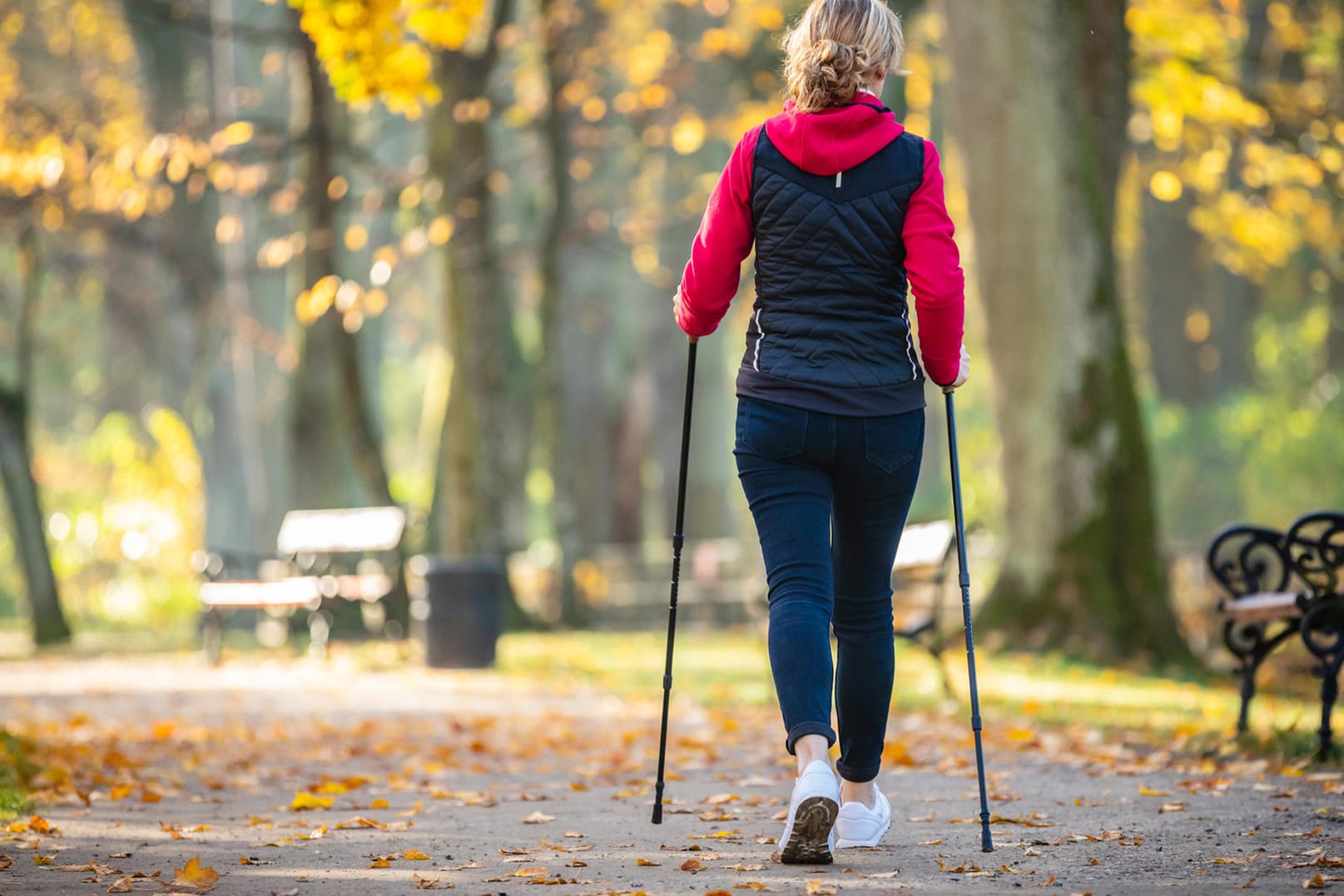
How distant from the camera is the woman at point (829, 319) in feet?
14.6

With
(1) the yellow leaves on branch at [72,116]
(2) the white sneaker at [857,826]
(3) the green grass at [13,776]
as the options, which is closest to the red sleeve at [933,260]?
(2) the white sneaker at [857,826]

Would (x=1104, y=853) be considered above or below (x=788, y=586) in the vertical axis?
below

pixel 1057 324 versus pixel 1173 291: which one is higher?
pixel 1173 291

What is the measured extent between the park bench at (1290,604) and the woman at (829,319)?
2.50 metres

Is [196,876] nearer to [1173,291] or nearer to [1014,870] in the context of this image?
[1014,870]

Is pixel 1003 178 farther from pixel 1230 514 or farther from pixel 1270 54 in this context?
pixel 1230 514

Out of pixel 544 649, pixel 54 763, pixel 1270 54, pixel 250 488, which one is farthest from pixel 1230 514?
pixel 54 763

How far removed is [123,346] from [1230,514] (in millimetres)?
18790

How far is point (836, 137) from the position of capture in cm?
450

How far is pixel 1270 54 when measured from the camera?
18.5 meters

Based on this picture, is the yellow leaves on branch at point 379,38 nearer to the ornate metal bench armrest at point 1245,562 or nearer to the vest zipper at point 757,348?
the ornate metal bench armrest at point 1245,562

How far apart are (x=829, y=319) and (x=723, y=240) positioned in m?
0.36

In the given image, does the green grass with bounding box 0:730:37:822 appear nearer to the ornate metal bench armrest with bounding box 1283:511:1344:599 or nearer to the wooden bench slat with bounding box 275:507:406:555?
the ornate metal bench armrest with bounding box 1283:511:1344:599

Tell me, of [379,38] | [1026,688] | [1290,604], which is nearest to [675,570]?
[1290,604]
